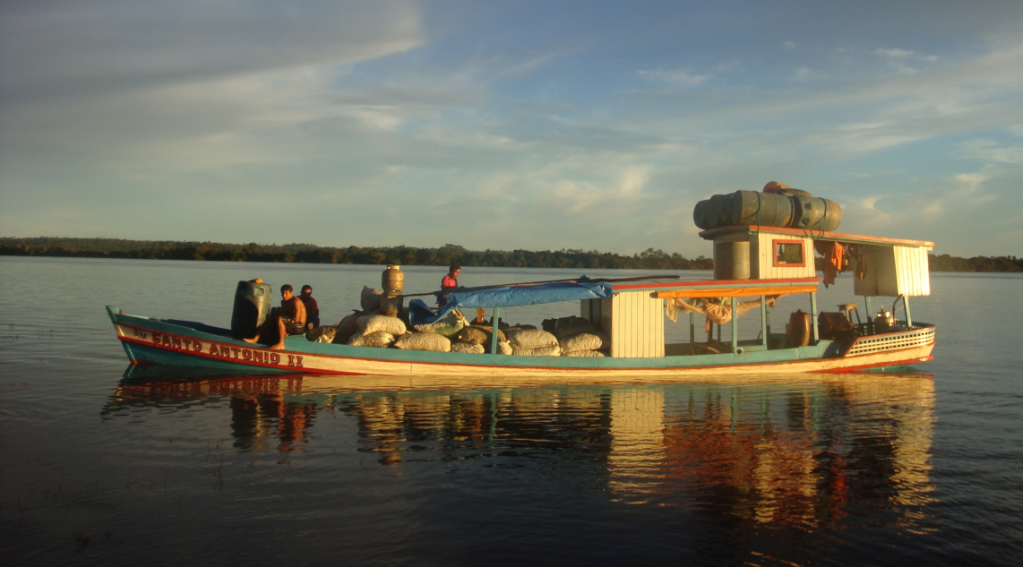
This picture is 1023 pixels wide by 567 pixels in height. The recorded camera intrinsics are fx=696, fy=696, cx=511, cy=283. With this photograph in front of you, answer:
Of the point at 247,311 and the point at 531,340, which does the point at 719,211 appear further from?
the point at 247,311

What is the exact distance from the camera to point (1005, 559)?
6883mm

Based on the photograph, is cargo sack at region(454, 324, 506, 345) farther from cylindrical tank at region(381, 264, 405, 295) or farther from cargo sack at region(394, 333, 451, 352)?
cylindrical tank at region(381, 264, 405, 295)

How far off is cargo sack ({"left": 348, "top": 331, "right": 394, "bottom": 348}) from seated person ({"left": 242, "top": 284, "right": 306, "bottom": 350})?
1308mm

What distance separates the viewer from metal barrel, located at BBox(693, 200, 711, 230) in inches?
730

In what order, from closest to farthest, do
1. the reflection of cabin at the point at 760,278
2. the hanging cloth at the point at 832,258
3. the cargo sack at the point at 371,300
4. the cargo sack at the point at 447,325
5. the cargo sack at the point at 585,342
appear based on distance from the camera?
the cargo sack at the point at 447,325 → the cargo sack at the point at 585,342 → the reflection of cabin at the point at 760,278 → the cargo sack at the point at 371,300 → the hanging cloth at the point at 832,258

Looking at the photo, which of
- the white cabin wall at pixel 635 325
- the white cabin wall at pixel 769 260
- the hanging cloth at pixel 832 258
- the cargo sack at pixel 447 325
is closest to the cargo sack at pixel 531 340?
the cargo sack at pixel 447 325

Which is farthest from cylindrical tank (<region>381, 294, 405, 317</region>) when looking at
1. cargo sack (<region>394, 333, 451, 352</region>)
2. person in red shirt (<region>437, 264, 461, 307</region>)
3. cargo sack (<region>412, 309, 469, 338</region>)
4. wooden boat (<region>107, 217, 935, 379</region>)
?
wooden boat (<region>107, 217, 935, 379</region>)

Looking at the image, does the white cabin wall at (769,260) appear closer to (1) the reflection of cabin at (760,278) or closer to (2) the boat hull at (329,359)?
(1) the reflection of cabin at (760,278)

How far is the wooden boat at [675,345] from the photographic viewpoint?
50.4 feet

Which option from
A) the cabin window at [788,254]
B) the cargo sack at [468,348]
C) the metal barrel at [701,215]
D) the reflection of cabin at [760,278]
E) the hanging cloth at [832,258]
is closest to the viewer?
the cargo sack at [468,348]

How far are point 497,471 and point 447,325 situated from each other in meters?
6.99

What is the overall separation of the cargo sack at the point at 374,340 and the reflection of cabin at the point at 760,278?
199 inches

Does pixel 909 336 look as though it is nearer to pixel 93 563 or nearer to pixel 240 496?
pixel 240 496

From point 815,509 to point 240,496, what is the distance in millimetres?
6615
